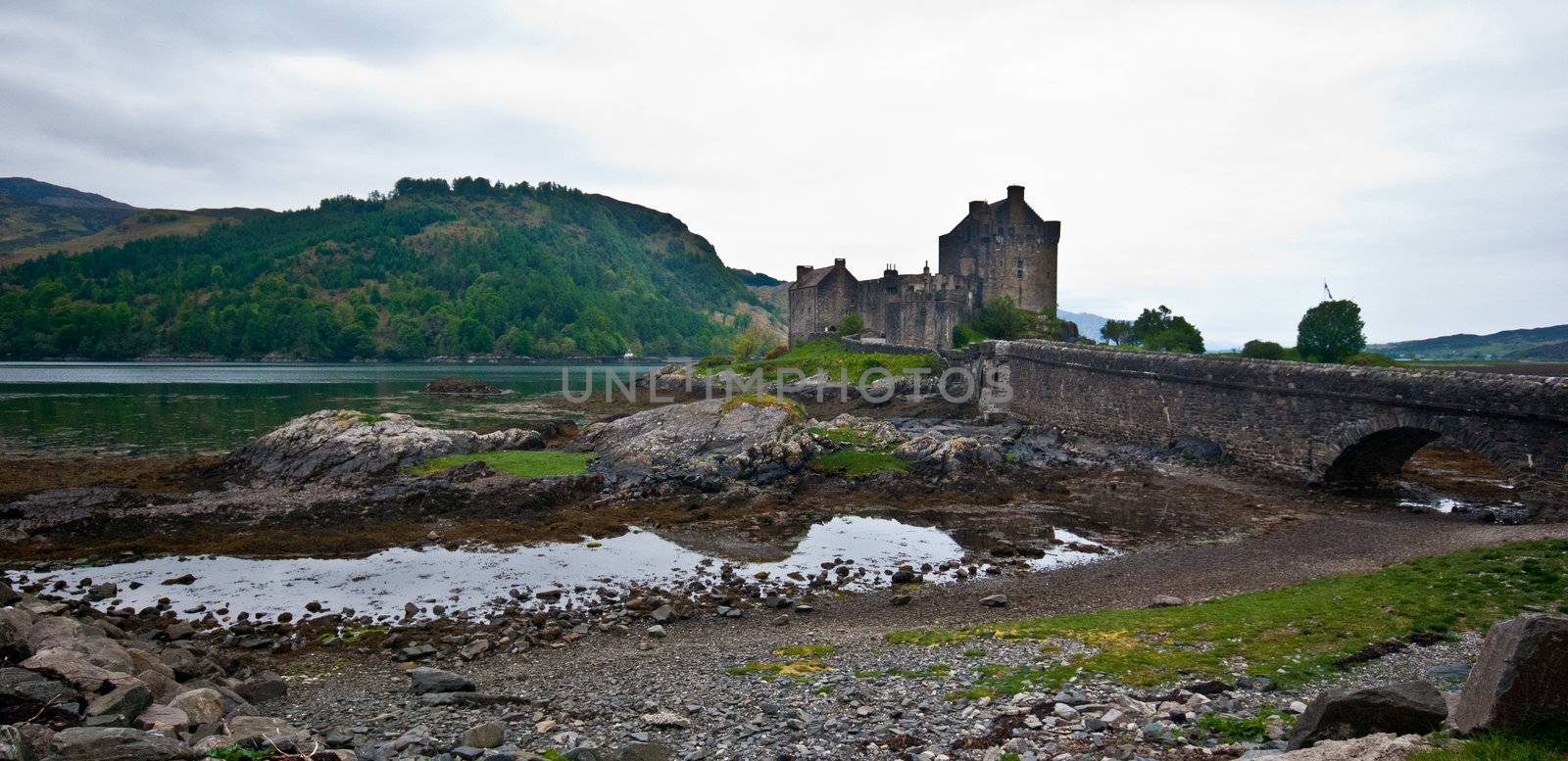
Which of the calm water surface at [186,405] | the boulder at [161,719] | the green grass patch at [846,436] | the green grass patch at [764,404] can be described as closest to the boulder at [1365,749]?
the boulder at [161,719]

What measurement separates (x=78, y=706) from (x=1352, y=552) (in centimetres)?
2160

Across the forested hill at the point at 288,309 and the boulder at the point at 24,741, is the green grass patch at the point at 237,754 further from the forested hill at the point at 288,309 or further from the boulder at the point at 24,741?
the forested hill at the point at 288,309

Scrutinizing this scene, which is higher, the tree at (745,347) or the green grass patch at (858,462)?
the tree at (745,347)

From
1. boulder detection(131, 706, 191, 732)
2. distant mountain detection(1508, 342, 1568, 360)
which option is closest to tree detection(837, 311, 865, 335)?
boulder detection(131, 706, 191, 732)

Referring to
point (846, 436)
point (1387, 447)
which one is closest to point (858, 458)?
point (846, 436)

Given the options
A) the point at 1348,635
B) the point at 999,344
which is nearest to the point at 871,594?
the point at 1348,635

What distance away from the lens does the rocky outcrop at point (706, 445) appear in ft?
94.7

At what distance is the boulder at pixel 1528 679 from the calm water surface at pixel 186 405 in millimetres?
44167

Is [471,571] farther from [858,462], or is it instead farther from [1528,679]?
[1528,679]

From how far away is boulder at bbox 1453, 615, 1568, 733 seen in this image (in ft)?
18.1

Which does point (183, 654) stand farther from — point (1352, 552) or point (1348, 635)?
point (1352, 552)

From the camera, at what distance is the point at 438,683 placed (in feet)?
37.3

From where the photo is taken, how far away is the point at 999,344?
46125 mm

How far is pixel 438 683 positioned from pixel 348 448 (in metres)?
23.0
